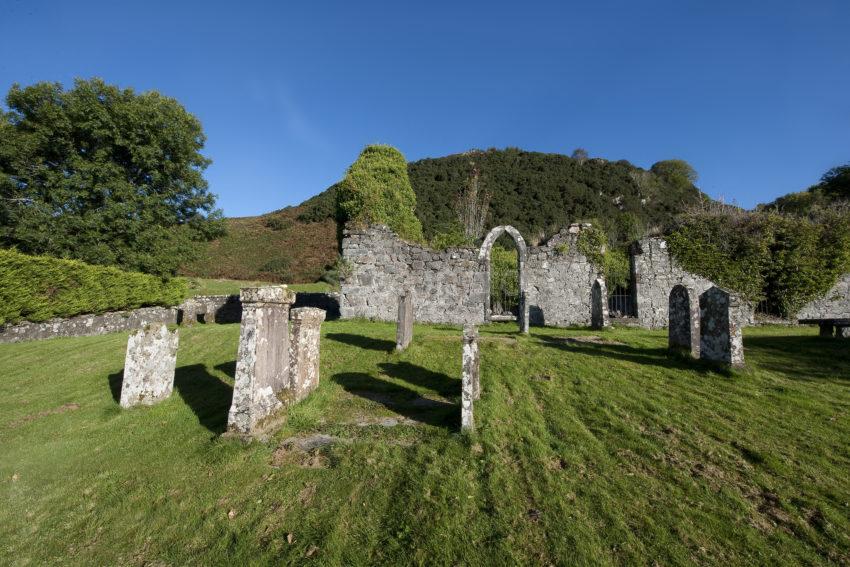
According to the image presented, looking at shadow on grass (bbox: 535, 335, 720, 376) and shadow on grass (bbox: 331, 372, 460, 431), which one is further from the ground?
shadow on grass (bbox: 535, 335, 720, 376)

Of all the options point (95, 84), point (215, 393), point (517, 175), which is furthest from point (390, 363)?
point (517, 175)

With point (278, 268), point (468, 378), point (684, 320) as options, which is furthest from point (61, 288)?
point (278, 268)

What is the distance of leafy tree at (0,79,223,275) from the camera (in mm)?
16844

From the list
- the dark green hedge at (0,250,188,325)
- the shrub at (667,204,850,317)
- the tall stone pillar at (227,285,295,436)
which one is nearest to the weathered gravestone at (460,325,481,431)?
the tall stone pillar at (227,285,295,436)

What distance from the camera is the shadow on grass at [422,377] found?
274 inches

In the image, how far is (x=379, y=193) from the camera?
17922 mm

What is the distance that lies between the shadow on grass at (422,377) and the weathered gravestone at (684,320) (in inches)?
215

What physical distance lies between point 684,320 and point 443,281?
8.80 m

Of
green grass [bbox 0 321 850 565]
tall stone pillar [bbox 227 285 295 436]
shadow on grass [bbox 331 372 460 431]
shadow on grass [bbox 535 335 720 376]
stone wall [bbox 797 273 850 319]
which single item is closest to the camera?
green grass [bbox 0 321 850 565]

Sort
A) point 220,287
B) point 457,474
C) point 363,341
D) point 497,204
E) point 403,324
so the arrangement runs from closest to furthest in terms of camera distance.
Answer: point 457,474
point 403,324
point 363,341
point 220,287
point 497,204

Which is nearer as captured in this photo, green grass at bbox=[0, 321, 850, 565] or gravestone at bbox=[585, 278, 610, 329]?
green grass at bbox=[0, 321, 850, 565]

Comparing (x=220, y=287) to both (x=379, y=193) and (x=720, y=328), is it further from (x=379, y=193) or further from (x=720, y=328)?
(x=720, y=328)

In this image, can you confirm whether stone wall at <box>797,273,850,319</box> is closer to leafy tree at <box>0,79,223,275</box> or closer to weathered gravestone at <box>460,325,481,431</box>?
weathered gravestone at <box>460,325,481,431</box>

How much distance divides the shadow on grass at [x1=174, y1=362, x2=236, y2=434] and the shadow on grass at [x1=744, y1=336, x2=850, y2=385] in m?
10.3
